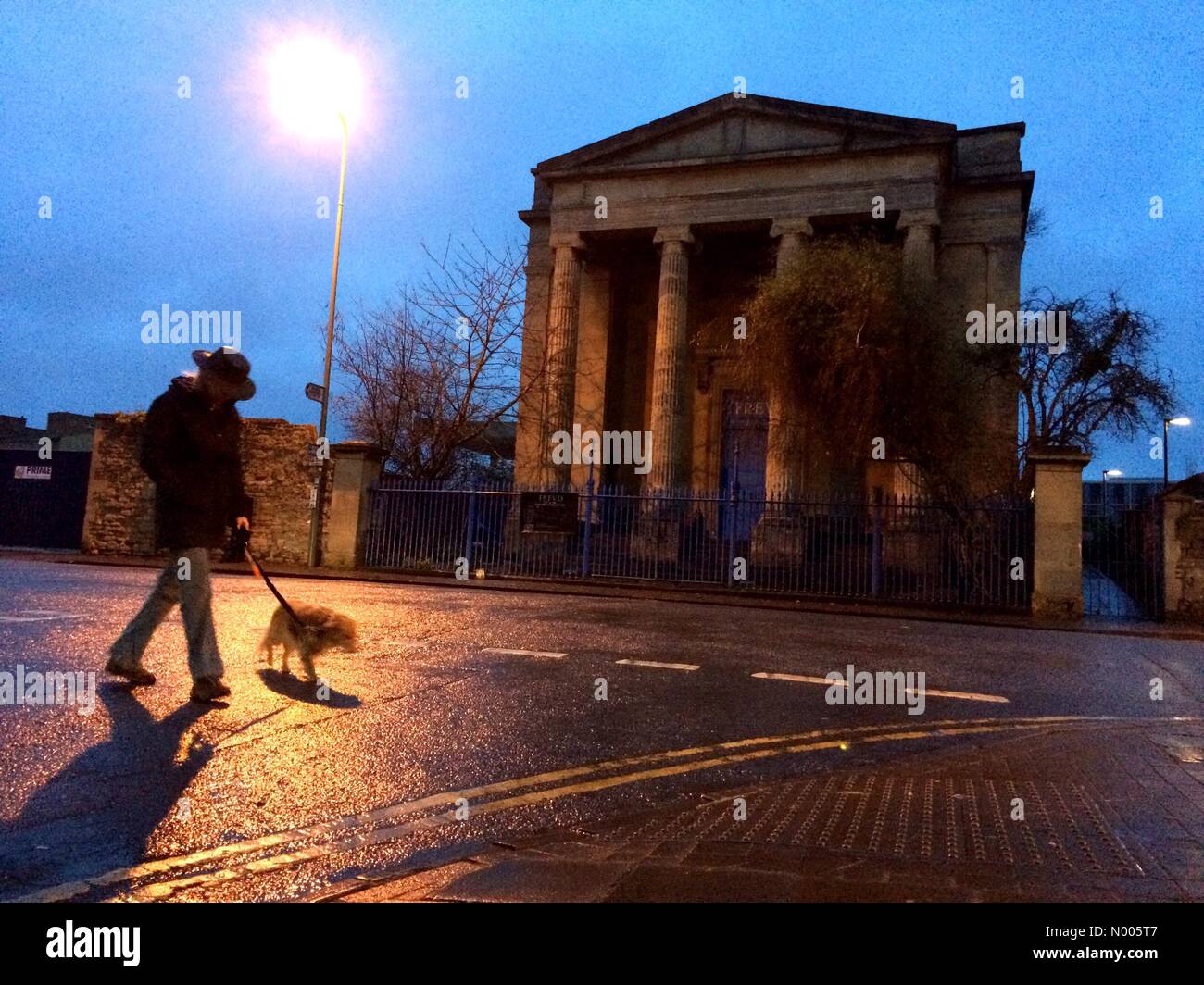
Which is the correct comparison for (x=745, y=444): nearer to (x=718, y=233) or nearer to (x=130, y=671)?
(x=718, y=233)

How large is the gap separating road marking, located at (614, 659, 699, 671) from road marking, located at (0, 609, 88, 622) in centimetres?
522

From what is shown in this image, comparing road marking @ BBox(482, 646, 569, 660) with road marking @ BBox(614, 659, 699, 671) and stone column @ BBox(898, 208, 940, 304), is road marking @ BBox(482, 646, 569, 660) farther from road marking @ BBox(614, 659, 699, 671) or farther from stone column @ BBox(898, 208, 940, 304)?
stone column @ BBox(898, 208, 940, 304)

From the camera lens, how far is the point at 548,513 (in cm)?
1888

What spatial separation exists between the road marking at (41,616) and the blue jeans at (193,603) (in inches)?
152

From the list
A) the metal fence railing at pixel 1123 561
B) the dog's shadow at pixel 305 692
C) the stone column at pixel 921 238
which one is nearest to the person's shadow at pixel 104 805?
the dog's shadow at pixel 305 692

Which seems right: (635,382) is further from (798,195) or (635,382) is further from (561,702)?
(561,702)

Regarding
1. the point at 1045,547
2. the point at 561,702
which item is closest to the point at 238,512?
the point at 561,702

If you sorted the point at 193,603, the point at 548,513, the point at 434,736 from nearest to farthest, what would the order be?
the point at 434,736, the point at 193,603, the point at 548,513

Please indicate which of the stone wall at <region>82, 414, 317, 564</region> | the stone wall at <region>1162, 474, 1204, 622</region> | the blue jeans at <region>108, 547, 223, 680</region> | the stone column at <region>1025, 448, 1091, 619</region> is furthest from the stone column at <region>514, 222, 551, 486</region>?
the blue jeans at <region>108, 547, 223, 680</region>

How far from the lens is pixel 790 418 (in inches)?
751

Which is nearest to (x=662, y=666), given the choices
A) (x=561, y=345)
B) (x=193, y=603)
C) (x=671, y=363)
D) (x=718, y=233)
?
(x=193, y=603)

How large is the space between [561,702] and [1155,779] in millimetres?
3281

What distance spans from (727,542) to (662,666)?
1326 centimetres
